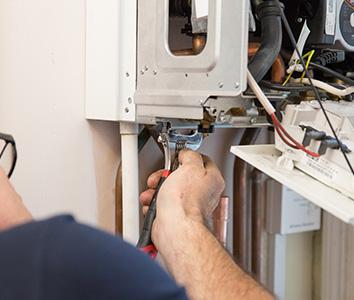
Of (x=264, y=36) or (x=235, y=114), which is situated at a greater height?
(x=264, y=36)

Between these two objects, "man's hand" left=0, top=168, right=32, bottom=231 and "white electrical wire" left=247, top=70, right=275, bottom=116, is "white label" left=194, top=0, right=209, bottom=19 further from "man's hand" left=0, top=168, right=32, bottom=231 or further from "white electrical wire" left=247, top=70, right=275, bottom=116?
"man's hand" left=0, top=168, right=32, bottom=231

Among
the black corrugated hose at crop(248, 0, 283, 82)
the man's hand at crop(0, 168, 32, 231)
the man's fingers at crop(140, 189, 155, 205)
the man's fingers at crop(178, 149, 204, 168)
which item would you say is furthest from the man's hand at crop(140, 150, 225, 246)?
the man's hand at crop(0, 168, 32, 231)

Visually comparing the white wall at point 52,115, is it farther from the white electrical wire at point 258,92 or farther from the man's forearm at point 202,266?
the white electrical wire at point 258,92

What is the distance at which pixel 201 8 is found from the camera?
86 cm

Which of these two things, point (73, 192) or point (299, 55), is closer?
point (299, 55)

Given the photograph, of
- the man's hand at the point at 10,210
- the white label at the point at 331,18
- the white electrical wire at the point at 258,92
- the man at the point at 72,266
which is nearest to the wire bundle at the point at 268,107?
the white electrical wire at the point at 258,92

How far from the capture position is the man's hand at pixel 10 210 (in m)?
0.56

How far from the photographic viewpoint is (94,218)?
118 centimetres

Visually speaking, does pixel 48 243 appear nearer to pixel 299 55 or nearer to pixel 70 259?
pixel 70 259

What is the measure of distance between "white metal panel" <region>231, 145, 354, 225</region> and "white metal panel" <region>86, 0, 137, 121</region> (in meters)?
0.29

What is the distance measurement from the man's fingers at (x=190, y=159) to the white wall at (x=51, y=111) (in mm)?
263

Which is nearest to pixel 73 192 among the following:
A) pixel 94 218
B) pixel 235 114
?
pixel 94 218

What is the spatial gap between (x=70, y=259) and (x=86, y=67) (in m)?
0.85

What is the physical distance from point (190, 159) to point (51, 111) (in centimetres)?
35
